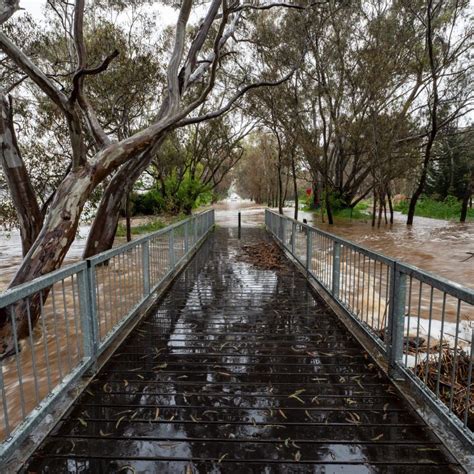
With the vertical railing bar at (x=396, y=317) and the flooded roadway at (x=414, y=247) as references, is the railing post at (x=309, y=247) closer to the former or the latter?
the vertical railing bar at (x=396, y=317)

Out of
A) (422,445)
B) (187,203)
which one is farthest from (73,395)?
(187,203)

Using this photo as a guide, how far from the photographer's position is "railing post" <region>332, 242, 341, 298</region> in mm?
5356

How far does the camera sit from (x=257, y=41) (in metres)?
14.2

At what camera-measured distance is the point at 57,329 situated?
3.29 m

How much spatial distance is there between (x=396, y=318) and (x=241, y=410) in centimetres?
161

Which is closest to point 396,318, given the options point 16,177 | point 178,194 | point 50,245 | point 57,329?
point 57,329

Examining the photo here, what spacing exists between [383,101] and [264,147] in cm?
2046

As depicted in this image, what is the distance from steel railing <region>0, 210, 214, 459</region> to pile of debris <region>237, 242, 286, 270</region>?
2.48 metres

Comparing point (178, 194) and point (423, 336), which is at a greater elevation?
point (178, 194)

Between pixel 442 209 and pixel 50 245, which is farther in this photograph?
pixel 442 209

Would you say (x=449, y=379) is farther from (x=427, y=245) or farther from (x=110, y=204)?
(x=427, y=245)

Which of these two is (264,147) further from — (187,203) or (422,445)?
(422,445)

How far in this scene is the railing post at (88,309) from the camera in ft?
11.1

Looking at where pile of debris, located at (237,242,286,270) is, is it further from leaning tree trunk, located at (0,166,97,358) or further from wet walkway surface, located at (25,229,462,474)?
leaning tree trunk, located at (0,166,97,358)
